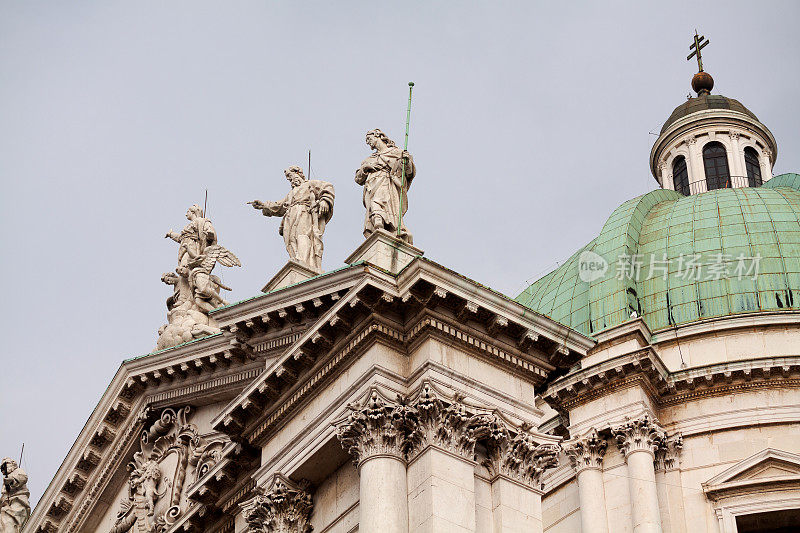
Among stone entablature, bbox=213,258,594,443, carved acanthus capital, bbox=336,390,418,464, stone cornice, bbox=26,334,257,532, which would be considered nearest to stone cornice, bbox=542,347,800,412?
stone cornice, bbox=26,334,257,532

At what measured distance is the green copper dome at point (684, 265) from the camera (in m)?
40.2

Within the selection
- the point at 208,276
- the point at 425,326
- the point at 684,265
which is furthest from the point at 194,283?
the point at 684,265

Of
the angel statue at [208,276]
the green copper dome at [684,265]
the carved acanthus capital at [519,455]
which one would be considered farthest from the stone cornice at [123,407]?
the green copper dome at [684,265]

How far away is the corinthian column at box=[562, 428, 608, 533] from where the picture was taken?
36.3 meters

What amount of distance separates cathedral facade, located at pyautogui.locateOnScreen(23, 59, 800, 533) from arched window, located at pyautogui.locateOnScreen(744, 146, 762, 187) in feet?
6.88

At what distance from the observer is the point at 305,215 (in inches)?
1150

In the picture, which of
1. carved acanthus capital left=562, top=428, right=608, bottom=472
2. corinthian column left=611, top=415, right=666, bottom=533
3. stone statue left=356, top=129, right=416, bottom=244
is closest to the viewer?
stone statue left=356, top=129, right=416, bottom=244

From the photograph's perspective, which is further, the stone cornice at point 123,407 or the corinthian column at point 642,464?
the corinthian column at point 642,464

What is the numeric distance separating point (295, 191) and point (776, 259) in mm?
17219

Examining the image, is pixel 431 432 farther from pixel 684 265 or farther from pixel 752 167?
pixel 752 167

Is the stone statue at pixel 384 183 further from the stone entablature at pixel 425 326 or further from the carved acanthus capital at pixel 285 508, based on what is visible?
the carved acanthus capital at pixel 285 508

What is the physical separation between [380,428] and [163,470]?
9.47 m

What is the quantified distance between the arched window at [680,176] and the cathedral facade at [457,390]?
5.75ft

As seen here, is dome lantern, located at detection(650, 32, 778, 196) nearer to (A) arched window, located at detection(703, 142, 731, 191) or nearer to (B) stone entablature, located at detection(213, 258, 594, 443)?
(A) arched window, located at detection(703, 142, 731, 191)
